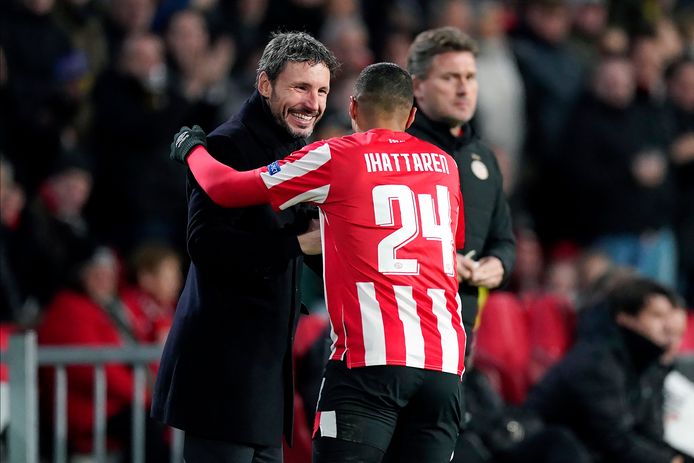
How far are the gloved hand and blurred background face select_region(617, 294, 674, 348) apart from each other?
3638 mm

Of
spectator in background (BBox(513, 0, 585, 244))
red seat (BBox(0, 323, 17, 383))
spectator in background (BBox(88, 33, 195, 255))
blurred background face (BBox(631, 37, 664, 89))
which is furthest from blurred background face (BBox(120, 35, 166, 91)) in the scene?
blurred background face (BBox(631, 37, 664, 89))

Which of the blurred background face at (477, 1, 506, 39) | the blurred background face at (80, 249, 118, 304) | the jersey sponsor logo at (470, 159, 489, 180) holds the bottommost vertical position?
the blurred background face at (80, 249, 118, 304)

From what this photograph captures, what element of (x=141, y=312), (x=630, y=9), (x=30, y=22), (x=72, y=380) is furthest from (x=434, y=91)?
(x=630, y=9)

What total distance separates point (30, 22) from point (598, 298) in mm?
4314

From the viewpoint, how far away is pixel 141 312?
29.1 ft

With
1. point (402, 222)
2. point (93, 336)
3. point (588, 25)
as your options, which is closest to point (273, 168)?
point (402, 222)

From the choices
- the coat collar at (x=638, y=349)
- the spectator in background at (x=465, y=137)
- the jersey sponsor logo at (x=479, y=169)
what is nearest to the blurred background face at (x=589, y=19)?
the coat collar at (x=638, y=349)

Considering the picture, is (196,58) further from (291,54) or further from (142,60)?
(291,54)

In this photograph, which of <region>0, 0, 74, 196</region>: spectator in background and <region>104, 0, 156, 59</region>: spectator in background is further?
<region>104, 0, 156, 59</region>: spectator in background

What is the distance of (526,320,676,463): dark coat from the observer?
7645 mm

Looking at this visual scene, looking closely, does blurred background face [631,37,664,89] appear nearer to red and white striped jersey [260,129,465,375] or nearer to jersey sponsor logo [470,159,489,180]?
jersey sponsor logo [470,159,489,180]

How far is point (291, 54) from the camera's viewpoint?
16.1 ft

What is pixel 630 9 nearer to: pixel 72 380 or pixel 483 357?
pixel 483 357

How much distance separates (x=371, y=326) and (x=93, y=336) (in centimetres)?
423
